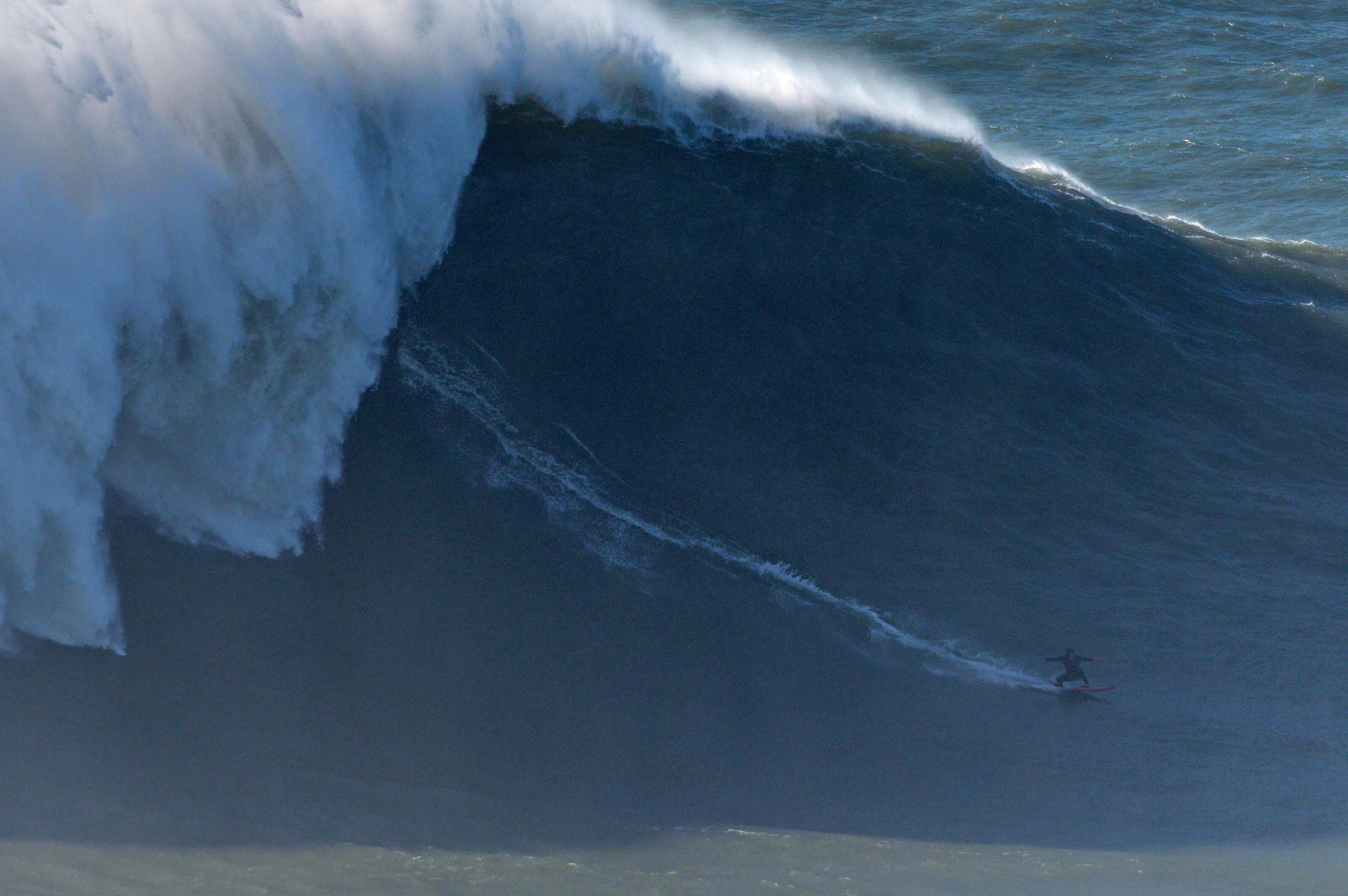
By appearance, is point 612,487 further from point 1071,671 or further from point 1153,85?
point 1153,85

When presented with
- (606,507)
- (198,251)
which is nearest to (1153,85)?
(606,507)

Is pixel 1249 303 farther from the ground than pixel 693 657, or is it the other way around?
pixel 1249 303

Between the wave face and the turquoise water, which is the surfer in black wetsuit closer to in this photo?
the wave face

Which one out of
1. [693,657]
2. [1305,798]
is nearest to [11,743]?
[693,657]

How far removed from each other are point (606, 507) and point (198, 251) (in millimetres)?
3880

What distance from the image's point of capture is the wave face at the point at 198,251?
8.77 meters

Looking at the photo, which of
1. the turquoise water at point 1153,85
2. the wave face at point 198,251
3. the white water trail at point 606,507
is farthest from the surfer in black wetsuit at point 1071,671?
the turquoise water at point 1153,85

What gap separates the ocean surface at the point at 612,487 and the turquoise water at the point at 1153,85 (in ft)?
14.7

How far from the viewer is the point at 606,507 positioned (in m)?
11.5

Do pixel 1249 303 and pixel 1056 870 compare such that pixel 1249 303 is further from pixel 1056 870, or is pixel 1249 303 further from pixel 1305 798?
pixel 1056 870

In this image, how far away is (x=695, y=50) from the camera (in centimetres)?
1628

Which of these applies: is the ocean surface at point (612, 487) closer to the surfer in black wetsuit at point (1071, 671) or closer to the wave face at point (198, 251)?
the wave face at point (198, 251)

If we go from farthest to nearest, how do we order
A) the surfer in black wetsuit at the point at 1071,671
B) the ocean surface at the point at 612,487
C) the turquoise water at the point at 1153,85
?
the turquoise water at the point at 1153,85, the surfer in black wetsuit at the point at 1071,671, the ocean surface at the point at 612,487

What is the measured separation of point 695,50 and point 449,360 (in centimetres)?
618
